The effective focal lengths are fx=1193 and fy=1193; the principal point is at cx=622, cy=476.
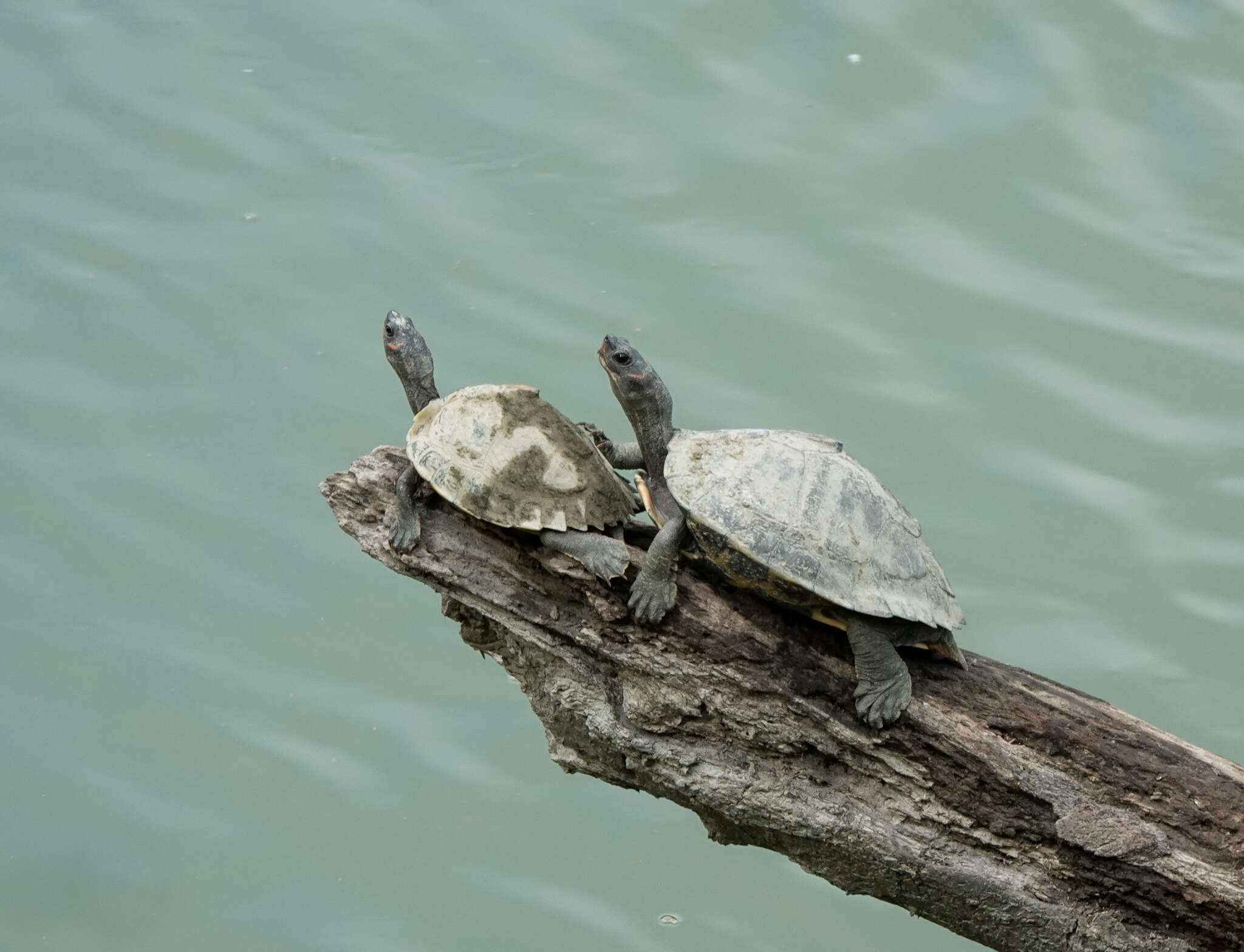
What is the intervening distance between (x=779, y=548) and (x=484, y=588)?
948 mm

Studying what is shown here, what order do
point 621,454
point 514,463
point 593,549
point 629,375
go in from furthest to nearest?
point 621,454
point 629,375
point 514,463
point 593,549

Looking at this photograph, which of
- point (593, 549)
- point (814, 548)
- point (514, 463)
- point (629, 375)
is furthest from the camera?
point (629, 375)

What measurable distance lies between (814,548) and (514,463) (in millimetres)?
951

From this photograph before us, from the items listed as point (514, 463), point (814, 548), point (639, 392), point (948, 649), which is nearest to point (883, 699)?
point (948, 649)

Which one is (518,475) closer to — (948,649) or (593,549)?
(593,549)

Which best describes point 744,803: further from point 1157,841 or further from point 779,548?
point 1157,841

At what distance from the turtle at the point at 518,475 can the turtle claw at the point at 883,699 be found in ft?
2.61

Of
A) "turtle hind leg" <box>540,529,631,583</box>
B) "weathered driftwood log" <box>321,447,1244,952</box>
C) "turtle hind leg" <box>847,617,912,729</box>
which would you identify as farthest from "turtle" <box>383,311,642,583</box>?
"turtle hind leg" <box>847,617,912,729</box>

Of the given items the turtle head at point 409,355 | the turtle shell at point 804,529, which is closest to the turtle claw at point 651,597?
the turtle shell at point 804,529

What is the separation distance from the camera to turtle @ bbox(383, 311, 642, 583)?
3.61m

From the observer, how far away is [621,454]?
4.12 metres

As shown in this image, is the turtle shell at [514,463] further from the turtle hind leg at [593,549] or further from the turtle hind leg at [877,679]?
the turtle hind leg at [877,679]

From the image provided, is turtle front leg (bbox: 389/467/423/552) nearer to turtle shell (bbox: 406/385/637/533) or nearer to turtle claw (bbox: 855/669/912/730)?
turtle shell (bbox: 406/385/637/533)

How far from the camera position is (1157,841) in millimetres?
3381
